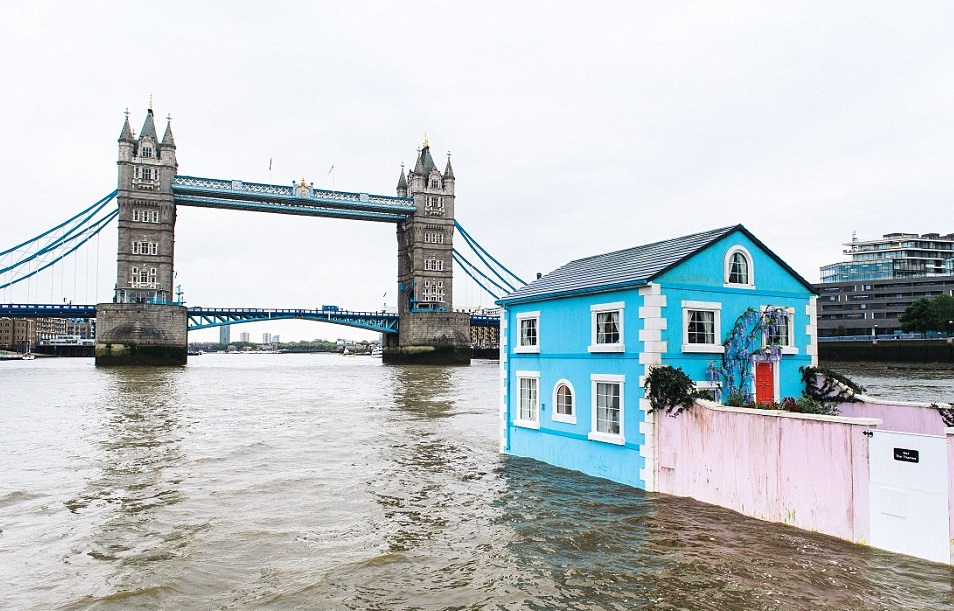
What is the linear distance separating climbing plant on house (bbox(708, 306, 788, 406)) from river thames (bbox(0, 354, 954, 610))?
2894 mm

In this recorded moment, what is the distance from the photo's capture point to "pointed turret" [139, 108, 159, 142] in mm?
86750

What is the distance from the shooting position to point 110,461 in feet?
63.0

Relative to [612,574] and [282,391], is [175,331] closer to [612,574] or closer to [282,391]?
[282,391]

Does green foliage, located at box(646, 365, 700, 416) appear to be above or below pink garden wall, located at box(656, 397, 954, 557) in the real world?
above

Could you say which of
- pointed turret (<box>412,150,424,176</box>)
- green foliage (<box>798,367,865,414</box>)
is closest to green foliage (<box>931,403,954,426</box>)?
green foliage (<box>798,367,865,414</box>)

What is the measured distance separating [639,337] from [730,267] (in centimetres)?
301

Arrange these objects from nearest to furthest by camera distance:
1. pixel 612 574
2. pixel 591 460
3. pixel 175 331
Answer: pixel 612 574
pixel 591 460
pixel 175 331

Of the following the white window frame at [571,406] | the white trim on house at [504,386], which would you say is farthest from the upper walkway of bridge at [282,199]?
the white window frame at [571,406]

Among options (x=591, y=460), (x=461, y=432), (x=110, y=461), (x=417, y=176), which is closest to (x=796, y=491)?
(x=591, y=460)

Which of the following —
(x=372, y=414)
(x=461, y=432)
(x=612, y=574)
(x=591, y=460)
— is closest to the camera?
(x=612, y=574)

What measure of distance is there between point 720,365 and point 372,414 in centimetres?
2113

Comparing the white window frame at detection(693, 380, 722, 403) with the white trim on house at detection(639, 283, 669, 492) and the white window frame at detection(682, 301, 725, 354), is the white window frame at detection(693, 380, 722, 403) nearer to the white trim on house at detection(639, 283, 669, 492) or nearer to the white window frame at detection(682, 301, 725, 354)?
the white window frame at detection(682, 301, 725, 354)

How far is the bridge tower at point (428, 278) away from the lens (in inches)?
3844

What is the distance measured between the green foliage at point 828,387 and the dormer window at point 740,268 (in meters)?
2.58
